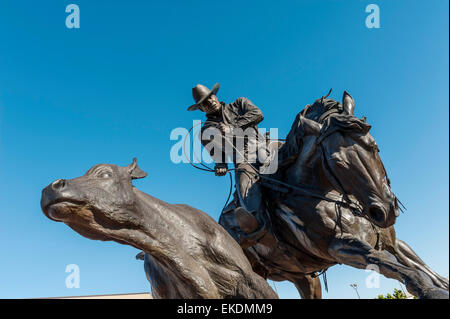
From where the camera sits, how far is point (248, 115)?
191 inches

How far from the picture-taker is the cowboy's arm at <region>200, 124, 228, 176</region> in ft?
15.5

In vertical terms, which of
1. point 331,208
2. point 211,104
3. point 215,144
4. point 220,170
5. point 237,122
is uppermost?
point 211,104

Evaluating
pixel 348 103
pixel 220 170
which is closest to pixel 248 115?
pixel 220 170

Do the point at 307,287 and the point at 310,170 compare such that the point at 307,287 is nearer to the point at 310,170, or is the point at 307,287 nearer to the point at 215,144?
the point at 310,170

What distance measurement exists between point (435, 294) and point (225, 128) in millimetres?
2929

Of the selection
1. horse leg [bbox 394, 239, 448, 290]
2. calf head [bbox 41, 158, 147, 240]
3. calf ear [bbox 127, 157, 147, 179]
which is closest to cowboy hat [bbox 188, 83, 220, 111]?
calf ear [bbox 127, 157, 147, 179]

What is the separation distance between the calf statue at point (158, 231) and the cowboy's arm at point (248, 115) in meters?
2.77

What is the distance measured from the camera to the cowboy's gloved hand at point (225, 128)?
4.72 meters

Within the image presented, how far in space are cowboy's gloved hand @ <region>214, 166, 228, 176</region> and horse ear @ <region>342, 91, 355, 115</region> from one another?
1.67 meters

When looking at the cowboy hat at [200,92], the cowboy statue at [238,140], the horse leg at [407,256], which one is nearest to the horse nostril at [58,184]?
the cowboy statue at [238,140]

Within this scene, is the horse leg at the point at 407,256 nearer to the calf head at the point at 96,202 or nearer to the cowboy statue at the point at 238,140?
the cowboy statue at the point at 238,140

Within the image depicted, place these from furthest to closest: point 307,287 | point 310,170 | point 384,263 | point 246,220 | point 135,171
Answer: point 307,287, point 310,170, point 246,220, point 384,263, point 135,171
